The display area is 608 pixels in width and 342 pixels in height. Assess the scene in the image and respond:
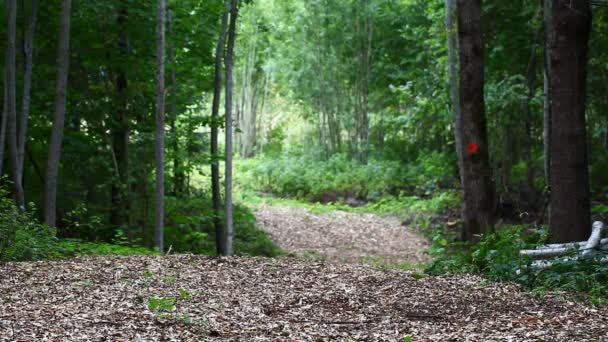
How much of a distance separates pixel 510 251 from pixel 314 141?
2864 centimetres

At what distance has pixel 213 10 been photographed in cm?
1300

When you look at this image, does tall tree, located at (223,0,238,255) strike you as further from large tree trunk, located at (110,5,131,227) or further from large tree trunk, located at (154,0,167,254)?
large tree trunk, located at (110,5,131,227)

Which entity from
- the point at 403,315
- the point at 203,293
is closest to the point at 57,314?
the point at 203,293

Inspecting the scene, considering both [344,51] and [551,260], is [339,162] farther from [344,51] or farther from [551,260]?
[551,260]

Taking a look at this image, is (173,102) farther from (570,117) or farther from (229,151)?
(570,117)

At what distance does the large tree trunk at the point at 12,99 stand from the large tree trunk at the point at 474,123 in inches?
274

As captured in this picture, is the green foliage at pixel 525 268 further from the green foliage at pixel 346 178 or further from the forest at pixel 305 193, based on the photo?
the green foliage at pixel 346 178

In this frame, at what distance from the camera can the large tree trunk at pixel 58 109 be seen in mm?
9852

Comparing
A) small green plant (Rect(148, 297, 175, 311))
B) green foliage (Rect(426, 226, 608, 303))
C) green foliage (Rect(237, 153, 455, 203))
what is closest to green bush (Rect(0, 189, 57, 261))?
small green plant (Rect(148, 297, 175, 311))

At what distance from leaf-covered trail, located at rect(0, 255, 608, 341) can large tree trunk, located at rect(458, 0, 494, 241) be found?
6.22 feet

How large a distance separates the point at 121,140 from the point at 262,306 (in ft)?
23.8

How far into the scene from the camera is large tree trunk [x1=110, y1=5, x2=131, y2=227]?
12.1 metres

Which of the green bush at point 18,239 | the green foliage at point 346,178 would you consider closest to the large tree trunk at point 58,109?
the green bush at point 18,239

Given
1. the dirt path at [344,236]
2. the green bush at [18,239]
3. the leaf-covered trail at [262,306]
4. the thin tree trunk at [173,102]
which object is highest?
the thin tree trunk at [173,102]
